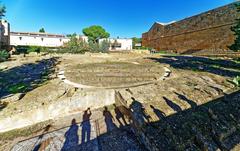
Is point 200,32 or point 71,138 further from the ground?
point 200,32

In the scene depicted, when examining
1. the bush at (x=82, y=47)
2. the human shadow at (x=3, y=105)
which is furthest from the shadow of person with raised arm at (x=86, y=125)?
the bush at (x=82, y=47)

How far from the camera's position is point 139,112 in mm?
3852

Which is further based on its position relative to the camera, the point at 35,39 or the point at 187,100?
the point at 35,39

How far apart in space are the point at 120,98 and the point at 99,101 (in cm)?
87

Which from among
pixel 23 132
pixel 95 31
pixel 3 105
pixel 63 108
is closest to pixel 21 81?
pixel 3 105

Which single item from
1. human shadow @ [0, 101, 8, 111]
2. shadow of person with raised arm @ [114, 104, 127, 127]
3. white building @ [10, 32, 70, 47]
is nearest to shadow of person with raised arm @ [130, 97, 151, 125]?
shadow of person with raised arm @ [114, 104, 127, 127]

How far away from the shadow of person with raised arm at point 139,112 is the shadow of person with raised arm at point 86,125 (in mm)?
1263

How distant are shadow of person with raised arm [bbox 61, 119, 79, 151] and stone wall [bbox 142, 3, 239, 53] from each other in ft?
72.7

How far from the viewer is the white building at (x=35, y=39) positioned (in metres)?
39.8

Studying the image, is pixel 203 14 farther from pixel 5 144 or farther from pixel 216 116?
pixel 5 144

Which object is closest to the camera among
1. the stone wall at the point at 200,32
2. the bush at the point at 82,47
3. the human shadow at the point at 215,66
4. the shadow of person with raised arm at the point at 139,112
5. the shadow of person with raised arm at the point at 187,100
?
the shadow of person with raised arm at the point at 139,112

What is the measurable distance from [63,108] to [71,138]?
4.84ft

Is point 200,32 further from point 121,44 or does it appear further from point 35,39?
point 35,39

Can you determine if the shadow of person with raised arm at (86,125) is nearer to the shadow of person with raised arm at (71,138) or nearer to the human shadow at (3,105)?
the shadow of person with raised arm at (71,138)
